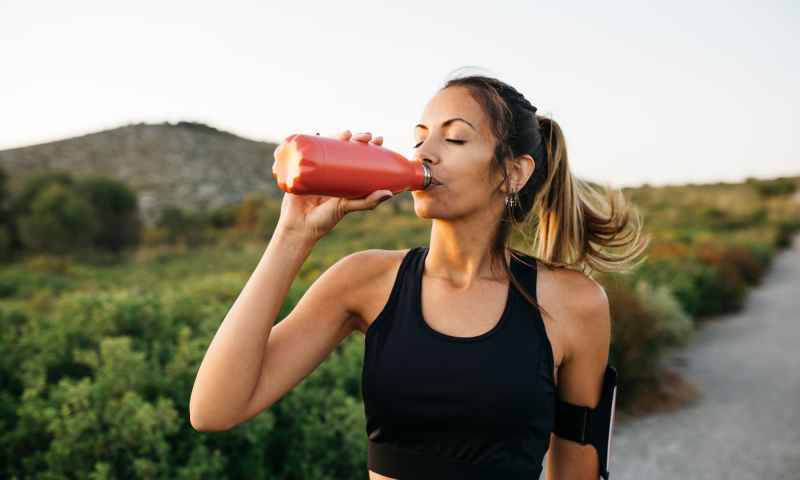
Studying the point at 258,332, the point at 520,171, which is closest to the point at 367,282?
the point at 258,332

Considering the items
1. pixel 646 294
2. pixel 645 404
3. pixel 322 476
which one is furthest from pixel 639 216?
pixel 646 294

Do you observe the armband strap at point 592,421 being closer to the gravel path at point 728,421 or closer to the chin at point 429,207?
the chin at point 429,207

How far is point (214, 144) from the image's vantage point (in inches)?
2203

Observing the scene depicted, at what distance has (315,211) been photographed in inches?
59.1

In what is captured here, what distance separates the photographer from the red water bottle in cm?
127

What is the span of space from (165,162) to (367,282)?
47492 millimetres

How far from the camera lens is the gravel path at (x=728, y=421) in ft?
17.0

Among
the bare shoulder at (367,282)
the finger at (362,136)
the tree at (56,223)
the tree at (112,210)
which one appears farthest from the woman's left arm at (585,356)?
the tree at (112,210)

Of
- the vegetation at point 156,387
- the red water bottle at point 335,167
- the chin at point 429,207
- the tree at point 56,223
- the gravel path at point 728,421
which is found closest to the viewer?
the red water bottle at point 335,167

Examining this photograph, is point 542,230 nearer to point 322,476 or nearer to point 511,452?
point 511,452

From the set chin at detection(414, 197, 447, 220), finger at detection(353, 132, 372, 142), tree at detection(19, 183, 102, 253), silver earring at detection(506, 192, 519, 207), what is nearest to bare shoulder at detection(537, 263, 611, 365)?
silver earring at detection(506, 192, 519, 207)

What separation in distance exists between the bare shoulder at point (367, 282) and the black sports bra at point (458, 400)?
0.11 meters

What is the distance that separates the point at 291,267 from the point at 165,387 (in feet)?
6.76

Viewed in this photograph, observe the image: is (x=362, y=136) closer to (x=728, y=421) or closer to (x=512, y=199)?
(x=512, y=199)
